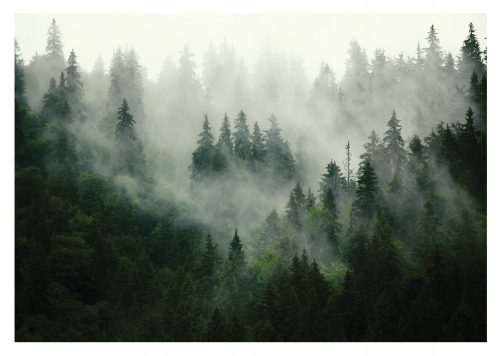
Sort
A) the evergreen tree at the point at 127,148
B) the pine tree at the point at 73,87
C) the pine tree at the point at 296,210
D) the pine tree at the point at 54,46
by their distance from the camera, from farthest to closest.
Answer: the pine tree at the point at 73,87 → the evergreen tree at the point at 127,148 → the pine tree at the point at 296,210 → the pine tree at the point at 54,46

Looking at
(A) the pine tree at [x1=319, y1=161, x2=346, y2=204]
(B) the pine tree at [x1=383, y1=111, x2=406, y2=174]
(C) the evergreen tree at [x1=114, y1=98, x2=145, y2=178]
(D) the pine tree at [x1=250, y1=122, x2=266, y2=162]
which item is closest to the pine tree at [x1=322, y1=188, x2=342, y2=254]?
(A) the pine tree at [x1=319, y1=161, x2=346, y2=204]

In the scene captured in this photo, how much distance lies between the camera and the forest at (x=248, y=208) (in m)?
36.5

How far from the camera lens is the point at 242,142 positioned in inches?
2493

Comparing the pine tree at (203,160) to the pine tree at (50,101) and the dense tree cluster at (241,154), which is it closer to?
the dense tree cluster at (241,154)

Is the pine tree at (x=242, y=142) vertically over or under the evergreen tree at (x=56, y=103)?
under

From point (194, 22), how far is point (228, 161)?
24.5m

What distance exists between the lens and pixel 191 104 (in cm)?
7712

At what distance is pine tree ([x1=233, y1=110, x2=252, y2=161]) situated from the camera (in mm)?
62469

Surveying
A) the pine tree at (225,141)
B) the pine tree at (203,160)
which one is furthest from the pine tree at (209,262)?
the pine tree at (225,141)

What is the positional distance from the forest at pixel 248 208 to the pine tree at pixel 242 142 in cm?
19

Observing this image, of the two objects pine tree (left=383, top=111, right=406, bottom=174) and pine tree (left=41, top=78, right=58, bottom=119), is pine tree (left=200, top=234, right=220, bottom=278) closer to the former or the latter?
pine tree (left=383, top=111, right=406, bottom=174)

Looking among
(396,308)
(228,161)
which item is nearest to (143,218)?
(228,161)

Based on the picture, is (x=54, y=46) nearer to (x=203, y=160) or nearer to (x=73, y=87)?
(x=73, y=87)

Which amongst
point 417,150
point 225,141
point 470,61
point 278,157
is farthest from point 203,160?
point 470,61
